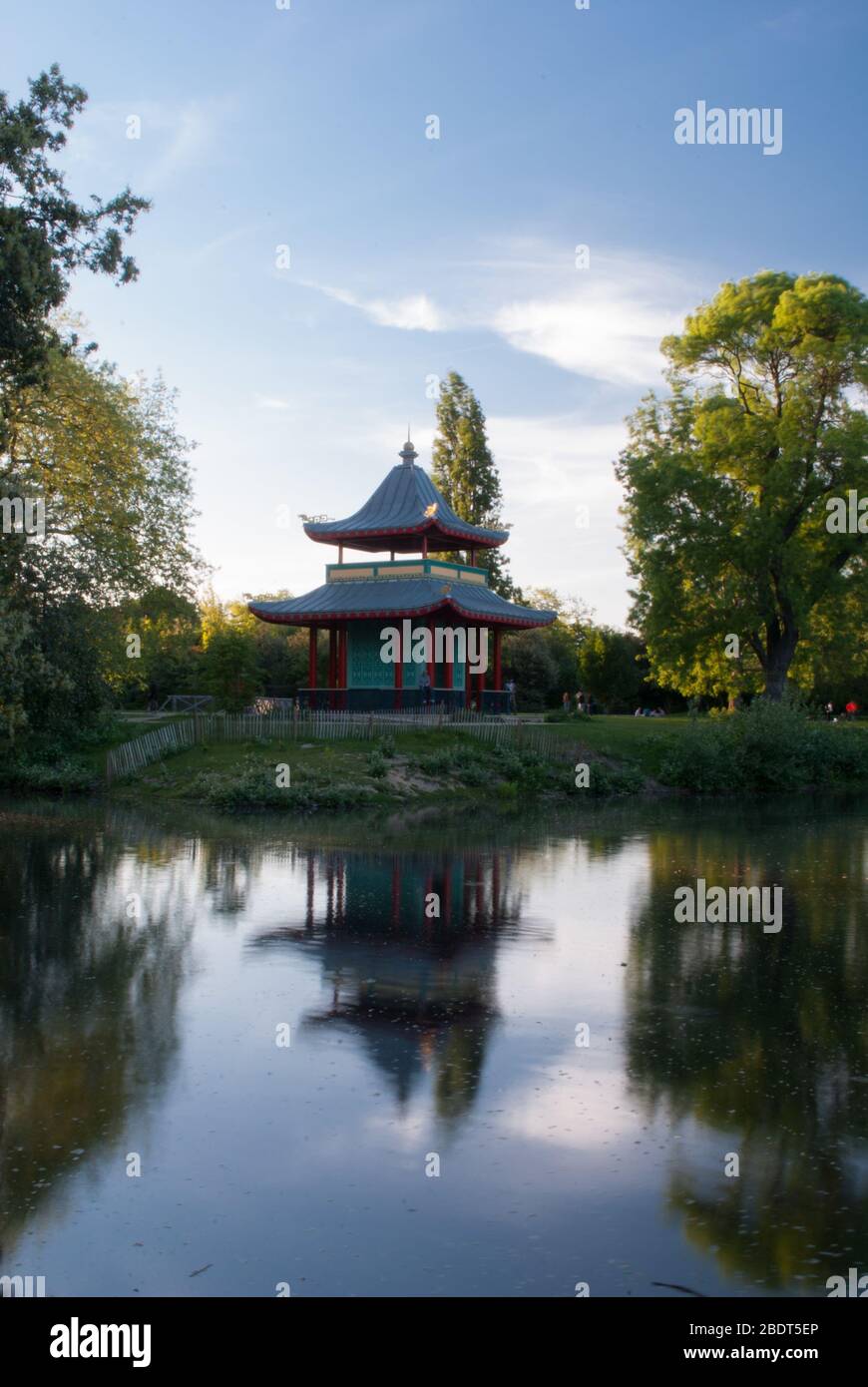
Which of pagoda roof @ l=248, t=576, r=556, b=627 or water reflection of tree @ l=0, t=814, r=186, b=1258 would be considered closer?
water reflection of tree @ l=0, t=814, r=186, b=1258

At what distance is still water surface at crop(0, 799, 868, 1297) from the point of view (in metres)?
6.92

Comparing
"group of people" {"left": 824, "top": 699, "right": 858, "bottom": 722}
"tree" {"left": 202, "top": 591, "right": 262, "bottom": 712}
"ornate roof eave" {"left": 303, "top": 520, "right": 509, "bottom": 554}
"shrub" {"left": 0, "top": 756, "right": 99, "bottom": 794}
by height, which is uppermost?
"ornate roof eave" {"left": 303, "top": 520, "right": 509, "bottom": 554}

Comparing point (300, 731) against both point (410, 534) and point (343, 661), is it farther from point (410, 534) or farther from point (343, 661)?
point (410, 534)

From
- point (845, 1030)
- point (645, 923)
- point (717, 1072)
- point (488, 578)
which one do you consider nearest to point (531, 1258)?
point (717, 1072)

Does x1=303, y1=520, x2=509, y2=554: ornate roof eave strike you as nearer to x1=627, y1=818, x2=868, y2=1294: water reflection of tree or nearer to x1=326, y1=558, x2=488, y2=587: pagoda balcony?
x1=326, y1=558, x2=488, y2=587: pagoda balcony

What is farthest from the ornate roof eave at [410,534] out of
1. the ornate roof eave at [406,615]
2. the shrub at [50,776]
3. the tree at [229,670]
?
the shrub at [50,776]

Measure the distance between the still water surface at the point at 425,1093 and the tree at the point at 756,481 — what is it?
3109 centimetres

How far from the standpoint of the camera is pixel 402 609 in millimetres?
46500

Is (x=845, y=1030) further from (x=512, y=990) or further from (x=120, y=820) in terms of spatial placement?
(x=120, y=820)

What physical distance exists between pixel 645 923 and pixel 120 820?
1762 centimetres

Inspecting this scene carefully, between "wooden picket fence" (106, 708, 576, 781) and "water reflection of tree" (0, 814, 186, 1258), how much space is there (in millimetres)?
18282

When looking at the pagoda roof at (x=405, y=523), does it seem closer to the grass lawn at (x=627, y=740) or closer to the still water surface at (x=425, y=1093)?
the grass lawn at (x=627, y=740)

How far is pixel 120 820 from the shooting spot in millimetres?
31188

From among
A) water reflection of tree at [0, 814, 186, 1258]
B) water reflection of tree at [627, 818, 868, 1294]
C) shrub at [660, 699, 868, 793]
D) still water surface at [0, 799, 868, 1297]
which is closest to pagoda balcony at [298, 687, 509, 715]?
shrub at [660, 699, 868, 793]
